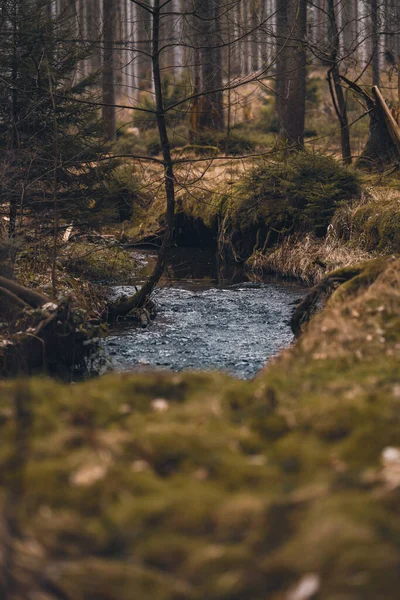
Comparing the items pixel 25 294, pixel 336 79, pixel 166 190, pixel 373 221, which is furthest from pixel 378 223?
pixel 25 294

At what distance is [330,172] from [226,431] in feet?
38.7

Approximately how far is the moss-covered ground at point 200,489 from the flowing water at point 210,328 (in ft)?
14.3

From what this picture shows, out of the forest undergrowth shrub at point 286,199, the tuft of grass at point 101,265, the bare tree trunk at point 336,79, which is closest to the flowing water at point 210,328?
the tuft of grass at point 101,265

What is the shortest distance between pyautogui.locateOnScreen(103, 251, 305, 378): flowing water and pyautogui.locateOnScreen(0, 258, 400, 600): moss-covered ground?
4347 mm

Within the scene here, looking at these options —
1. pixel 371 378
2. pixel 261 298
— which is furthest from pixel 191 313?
pixel 371 378

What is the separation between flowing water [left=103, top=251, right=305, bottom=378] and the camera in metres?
8.55

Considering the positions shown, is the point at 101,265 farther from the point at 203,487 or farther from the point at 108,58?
the point at 203,487

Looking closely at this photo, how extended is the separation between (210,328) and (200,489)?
24.2ft

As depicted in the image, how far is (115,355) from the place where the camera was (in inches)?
348

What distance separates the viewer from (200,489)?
2.76 metres

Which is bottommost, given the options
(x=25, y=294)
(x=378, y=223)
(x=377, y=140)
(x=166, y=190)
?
(x=25, y=294)

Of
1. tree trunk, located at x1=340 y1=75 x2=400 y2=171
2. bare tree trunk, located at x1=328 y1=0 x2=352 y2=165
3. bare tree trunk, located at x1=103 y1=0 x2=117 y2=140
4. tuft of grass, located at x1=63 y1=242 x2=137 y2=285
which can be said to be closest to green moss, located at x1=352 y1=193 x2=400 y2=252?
bare tree trunk, located at x1=328 y1=0 x2=352 y2=165

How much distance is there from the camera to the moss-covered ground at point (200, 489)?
2346 mm

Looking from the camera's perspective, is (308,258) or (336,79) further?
(336,79)
